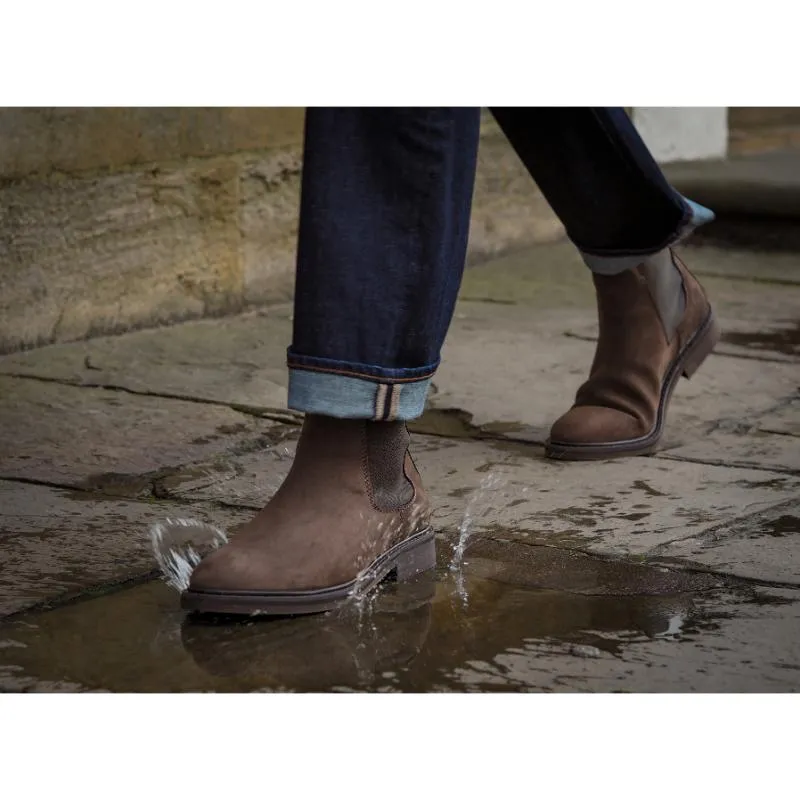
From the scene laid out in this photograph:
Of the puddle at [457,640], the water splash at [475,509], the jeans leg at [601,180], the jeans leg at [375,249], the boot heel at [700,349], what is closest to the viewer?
the puddle at [457,640]

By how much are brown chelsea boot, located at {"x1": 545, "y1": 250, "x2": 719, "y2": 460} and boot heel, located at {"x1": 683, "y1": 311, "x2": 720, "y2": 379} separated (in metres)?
0.03

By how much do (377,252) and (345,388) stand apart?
15 centimetres

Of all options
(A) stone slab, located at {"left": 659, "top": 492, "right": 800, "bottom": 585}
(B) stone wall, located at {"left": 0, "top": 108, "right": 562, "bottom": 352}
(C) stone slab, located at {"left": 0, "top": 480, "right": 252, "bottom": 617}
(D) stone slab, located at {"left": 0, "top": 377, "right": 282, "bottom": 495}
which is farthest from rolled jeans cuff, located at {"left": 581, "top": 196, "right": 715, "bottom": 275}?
(B) stone wall, located at {"left": 0, "top": 108, "right": 562, "bottom": 352}

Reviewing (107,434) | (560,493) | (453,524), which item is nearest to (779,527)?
(560,493)

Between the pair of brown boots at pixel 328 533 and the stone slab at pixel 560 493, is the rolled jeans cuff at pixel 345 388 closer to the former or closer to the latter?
the pair of brown boots at pixel 328 533

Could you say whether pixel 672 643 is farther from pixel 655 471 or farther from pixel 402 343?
pixel 655 471

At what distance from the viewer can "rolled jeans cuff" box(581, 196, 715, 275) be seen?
2.37 meters

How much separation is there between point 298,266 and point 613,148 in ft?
2.30

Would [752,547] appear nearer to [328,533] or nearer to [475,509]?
[475,509]

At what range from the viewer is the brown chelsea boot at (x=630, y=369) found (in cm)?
239

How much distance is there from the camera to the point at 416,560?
73.9 inches

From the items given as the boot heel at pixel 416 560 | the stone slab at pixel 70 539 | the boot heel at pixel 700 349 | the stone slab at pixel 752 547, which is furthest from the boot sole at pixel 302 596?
the boot heel at pixel 700 349

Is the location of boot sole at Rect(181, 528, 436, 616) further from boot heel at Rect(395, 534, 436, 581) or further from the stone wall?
the stone wall

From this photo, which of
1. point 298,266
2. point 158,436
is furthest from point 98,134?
point 298,266
